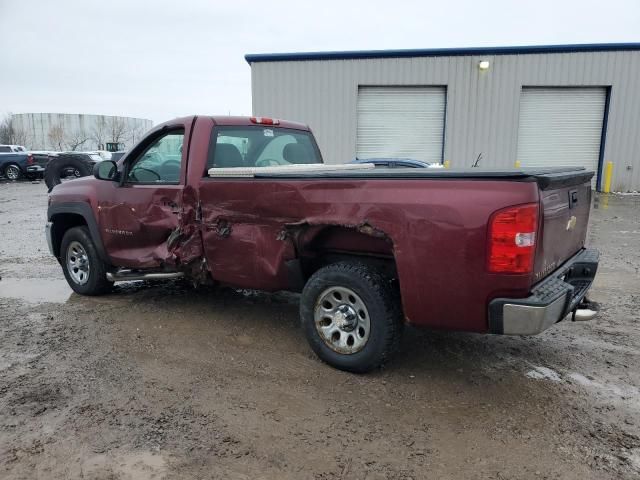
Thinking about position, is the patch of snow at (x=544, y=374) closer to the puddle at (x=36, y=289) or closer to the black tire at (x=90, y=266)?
the black tire at (x=90, y=266)

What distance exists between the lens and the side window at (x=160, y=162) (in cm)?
468

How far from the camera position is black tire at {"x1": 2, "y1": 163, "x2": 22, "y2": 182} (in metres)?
25.1

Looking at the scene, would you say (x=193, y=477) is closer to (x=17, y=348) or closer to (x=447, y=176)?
(x=447, y=176)

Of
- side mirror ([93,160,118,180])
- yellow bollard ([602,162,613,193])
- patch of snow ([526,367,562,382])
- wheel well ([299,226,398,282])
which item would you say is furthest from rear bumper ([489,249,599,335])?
yellow bollard ([602,162,613,193])

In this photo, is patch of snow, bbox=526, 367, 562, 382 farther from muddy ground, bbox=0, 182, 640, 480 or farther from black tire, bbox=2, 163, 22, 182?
black tire, bbox=2, 163, 22, 182

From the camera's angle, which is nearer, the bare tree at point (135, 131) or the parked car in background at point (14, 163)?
the parked car in background at point (14, 163)

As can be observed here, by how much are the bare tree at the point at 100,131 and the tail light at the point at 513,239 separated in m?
78.4

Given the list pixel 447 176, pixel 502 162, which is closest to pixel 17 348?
pixel 447 176

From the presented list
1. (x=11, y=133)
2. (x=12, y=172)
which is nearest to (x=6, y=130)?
(x=11, y=133)

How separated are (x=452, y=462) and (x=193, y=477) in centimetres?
135

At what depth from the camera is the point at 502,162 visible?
Result: 61.5ft

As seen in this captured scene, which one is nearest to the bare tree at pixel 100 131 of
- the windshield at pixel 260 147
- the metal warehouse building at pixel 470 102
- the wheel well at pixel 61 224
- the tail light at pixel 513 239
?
the metal warehouse building at pixel 470 102

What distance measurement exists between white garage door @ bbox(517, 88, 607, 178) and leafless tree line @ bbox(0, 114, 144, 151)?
59.8 meters

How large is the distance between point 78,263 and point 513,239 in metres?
4.76
